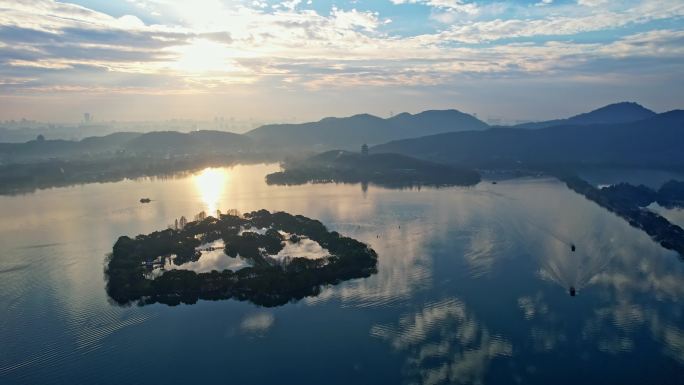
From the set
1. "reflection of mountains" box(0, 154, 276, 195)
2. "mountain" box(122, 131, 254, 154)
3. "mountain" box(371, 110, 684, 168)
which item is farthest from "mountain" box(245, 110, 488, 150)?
"reflection of mountains" box(0, 154, 276, 195)

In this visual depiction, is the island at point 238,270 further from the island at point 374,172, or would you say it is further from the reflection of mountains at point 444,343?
the island at point 374,172

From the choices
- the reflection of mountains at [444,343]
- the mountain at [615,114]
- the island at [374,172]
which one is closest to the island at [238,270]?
the reflection of mountains at [444,343]

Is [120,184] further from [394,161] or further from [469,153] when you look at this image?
[469,153]

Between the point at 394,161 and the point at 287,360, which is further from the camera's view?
the point at 394,161

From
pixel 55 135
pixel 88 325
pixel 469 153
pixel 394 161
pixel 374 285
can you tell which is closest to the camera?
pixel 88 325

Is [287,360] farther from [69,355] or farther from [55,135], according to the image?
[55,135]

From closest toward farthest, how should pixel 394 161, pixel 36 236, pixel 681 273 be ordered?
pixel 681 273 → pixel 36 236 → pixel 394 161

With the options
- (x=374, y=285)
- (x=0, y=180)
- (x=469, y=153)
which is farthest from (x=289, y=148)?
(x=374, y=285)

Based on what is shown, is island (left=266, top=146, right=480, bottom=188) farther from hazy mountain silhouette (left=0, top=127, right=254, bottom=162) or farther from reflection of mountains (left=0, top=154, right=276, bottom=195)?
hazy mountain silhouette (left=0, top=127, right=254, bottom=162)
